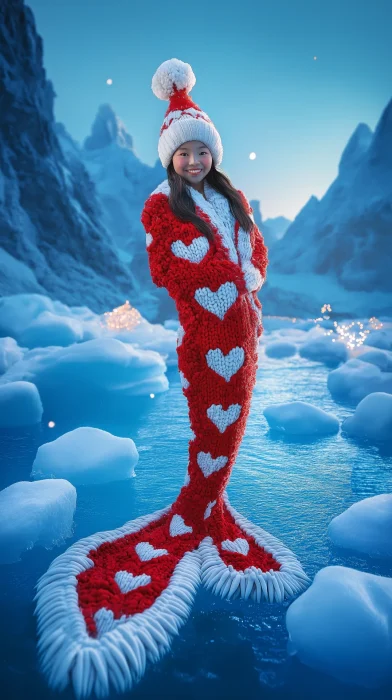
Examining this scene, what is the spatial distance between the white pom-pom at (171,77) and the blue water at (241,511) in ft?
6.62

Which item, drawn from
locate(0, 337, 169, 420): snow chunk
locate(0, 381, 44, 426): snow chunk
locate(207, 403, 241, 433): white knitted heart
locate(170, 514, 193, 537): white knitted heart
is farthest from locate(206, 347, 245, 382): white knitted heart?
locate(0, 337, 169, 420): snow chunk

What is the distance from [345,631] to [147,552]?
2.55ft

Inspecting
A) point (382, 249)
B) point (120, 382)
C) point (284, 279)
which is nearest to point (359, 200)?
point (382, 249)

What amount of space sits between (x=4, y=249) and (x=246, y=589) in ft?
49.3

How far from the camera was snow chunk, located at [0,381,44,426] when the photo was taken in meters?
3.57

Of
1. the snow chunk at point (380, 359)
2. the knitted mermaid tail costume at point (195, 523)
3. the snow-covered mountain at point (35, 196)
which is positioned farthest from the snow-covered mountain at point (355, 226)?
the knitted mermaid tail costume at point (195, 523)

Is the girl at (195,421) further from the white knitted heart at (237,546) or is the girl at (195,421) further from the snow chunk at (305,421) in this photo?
the snow chunk at (305,421)

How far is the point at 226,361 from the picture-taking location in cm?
162

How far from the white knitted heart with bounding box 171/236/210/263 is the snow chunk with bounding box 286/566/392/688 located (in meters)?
1.22

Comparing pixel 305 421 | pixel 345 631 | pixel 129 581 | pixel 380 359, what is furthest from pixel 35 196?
pixel 345 631

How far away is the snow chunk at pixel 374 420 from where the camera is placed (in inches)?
130

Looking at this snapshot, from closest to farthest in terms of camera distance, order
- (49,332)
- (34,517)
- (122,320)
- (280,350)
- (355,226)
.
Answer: (34,517), (49,332), (280,350), (122,320), (355,226)

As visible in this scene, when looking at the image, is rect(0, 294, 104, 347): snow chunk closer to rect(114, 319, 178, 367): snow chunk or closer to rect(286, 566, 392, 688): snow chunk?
rect(114, 319, 178, 367): snow chunk

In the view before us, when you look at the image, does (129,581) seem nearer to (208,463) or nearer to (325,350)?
(208,463)
